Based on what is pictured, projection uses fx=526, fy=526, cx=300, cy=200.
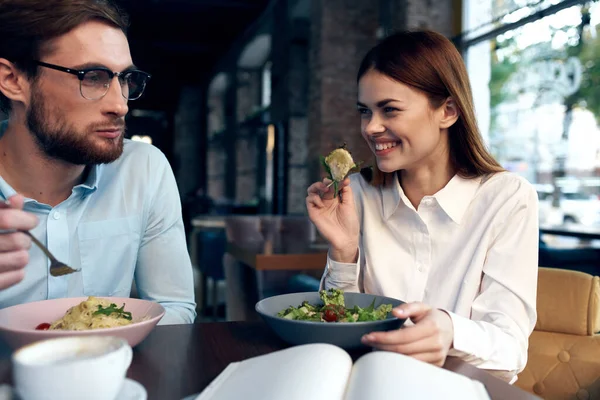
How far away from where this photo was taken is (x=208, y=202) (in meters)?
10.3

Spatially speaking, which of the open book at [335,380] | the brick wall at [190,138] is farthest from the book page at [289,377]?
the brick wall at [190,138]

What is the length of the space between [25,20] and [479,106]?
4.75 metres

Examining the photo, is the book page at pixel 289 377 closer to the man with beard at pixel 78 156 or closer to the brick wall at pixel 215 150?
the man with beard at pixel 78 156

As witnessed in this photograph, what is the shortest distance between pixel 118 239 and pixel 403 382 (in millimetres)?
1053

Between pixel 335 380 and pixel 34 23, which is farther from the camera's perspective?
pixel 34 23

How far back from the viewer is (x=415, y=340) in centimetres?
85

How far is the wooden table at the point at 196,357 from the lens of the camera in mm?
743

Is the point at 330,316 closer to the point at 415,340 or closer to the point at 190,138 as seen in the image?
the point at 415,340

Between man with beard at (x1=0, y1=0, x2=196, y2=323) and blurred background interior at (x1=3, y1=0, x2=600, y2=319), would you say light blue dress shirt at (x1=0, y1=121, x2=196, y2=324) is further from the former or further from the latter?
blurred background interior at (x1=3, y1=0, x2=600, y2=319)

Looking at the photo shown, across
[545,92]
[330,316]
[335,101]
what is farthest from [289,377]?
[335,101]

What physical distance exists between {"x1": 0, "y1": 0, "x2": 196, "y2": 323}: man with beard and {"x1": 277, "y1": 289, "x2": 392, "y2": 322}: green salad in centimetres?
38

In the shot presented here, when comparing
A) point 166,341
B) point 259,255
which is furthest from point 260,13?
point 166,341

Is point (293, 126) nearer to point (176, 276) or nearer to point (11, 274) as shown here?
point (176, 276)

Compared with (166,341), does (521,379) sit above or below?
below
